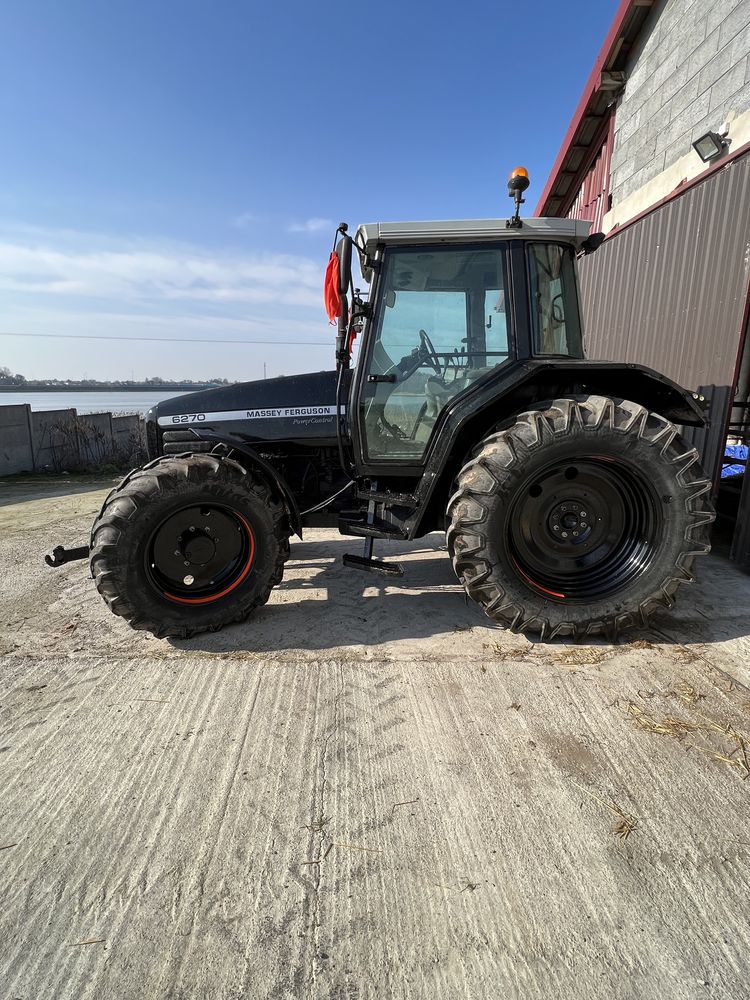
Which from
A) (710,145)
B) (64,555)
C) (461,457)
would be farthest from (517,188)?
(710,145)

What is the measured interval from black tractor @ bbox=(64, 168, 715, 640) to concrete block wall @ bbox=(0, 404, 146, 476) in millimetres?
8103

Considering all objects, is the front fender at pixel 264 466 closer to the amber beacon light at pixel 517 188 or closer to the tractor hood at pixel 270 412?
the tractor hood at pixel 270 412

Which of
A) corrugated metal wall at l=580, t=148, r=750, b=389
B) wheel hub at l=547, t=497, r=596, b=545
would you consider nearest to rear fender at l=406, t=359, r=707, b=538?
wheel hub at l=547, t=497, r=596, b=545

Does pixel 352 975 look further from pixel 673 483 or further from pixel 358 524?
pixel 673 483

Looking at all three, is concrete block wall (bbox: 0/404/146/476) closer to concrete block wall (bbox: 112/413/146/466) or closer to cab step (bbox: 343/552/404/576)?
concrete block wall (bbox: 112/413/146/466)

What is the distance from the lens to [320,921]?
1.32 m

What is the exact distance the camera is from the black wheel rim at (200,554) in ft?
9.02

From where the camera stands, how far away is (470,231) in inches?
108

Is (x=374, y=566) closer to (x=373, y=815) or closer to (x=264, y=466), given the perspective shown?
(x=264, y=466)

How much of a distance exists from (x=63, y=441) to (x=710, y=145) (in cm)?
1106

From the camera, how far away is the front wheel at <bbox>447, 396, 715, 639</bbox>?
256cm

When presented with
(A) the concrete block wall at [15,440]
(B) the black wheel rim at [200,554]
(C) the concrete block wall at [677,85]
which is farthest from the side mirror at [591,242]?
(A) the concrete block wall at [15,440]

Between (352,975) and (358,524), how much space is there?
217cm

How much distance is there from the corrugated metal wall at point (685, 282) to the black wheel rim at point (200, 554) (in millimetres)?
3952
